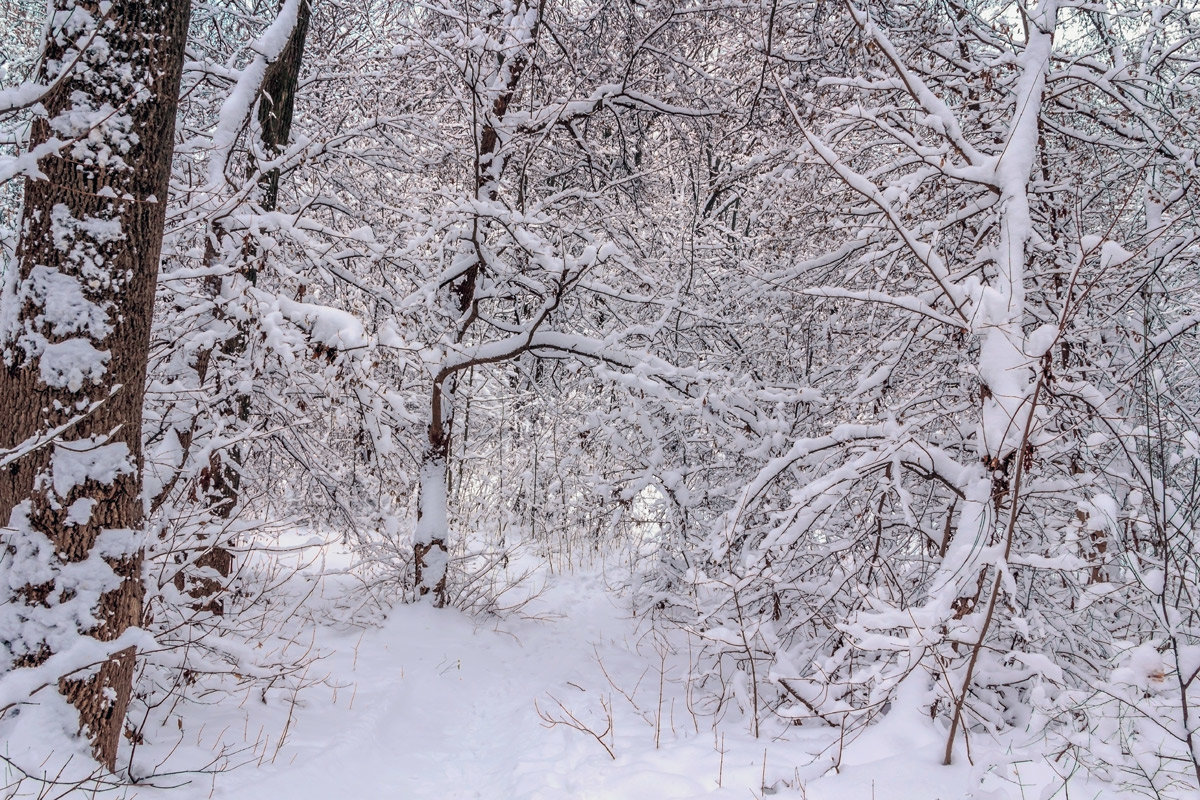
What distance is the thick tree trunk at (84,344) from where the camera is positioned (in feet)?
9.19

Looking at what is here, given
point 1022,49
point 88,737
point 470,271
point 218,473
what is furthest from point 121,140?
point 1022,49

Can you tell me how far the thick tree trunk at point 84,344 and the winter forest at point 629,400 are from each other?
0.02 metres

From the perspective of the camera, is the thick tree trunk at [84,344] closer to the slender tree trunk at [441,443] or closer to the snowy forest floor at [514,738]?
the snowy forest floor at [514,738]

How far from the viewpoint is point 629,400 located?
21.1 ft

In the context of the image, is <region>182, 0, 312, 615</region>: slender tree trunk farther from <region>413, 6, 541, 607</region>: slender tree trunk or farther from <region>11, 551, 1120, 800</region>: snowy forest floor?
<region>413, 6, 541, 607</region>: slender tree trunk

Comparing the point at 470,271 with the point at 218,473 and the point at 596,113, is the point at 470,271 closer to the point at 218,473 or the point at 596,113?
the point at 596,113

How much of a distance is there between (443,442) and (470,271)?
5.96 feet

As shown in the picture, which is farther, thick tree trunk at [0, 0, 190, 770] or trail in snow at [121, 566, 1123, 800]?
trail in snow at [121, 566, 1123, 800]

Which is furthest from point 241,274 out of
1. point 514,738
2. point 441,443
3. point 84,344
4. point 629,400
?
point 514,738

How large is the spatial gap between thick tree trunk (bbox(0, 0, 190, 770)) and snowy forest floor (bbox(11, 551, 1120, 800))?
0.88 meters

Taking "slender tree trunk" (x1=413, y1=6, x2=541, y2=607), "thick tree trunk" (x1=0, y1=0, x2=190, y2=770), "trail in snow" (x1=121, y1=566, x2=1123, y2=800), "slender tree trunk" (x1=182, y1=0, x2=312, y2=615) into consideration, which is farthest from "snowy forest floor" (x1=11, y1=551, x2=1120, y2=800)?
"slender tree trunk" (x1=182, y1=0, x2=312, y2=615)

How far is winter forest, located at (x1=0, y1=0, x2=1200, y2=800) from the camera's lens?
2811mm

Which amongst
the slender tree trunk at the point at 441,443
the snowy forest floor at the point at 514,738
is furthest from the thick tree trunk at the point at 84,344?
the slender tree trunk at the point at 441,443

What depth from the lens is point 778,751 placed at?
367 cm
